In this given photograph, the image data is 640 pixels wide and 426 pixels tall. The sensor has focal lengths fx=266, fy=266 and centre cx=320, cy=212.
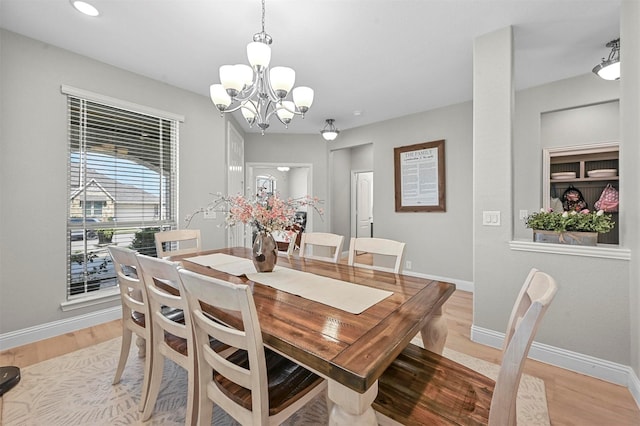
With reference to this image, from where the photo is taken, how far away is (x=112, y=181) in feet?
9.00

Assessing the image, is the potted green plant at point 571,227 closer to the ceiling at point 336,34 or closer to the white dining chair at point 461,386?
the white dining chair at point 461,386

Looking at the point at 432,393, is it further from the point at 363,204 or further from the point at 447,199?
the point at 363,204

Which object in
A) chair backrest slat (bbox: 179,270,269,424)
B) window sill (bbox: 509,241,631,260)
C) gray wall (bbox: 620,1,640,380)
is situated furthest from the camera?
window sill (bbox: 509,241,631,260)

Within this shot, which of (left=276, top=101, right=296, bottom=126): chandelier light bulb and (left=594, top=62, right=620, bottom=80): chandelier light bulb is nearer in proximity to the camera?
(left=276, top=101, right=296, bottom=126): chandelier light bulb

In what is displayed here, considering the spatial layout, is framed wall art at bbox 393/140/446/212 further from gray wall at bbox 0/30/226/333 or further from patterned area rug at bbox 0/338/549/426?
gray wall at bbox 0/30/226/333

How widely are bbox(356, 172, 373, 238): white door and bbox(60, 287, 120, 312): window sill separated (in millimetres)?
4800

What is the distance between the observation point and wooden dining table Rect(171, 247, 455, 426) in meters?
0.77

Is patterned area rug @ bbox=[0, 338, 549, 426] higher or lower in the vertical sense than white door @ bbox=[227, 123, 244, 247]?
lower

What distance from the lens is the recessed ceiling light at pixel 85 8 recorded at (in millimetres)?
1896

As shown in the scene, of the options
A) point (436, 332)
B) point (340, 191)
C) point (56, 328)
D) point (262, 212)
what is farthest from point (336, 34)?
point (340, 191)

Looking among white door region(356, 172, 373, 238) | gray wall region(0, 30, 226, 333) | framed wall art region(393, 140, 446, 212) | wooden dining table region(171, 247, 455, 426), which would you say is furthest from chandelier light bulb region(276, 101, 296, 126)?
white door region(356, 172, 373, 238)

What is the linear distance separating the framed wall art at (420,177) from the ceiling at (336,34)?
105cm

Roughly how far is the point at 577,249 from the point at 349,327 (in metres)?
1.94

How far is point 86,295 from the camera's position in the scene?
102 inches
